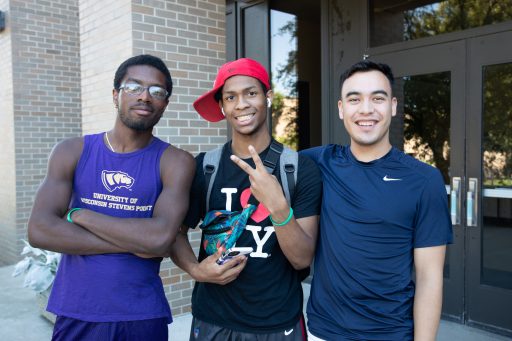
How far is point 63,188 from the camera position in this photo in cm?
210

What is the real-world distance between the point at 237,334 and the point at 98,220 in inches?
31.1

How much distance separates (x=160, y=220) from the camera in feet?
6.75

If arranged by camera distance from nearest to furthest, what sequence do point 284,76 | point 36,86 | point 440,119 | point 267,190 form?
point 267,190
point 440,119
point 284,76
point 36,86

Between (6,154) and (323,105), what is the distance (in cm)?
562

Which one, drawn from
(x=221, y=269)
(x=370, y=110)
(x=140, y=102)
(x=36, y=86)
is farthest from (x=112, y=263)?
(x=36, y=86)

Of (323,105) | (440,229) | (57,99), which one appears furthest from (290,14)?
(440,229)

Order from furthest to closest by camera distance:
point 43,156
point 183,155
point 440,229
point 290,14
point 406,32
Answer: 1. point 43,156
2. point 290,14
3. point 406,32
4. point 183,155
5. point 440,229

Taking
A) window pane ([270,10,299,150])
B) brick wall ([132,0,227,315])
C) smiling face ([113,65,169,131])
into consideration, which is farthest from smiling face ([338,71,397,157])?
window pane ([270,10,299,150])

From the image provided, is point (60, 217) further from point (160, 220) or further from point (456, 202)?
point (456, 202)

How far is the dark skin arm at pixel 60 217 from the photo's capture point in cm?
199

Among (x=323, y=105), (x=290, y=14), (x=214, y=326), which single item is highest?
(x=290, y=14)

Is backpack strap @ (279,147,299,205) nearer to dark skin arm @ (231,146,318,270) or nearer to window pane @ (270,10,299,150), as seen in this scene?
dark skin arm @ (231,146,318,270)

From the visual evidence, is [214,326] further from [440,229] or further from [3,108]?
[3,108]

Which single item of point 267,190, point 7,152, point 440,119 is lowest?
point 267,190
